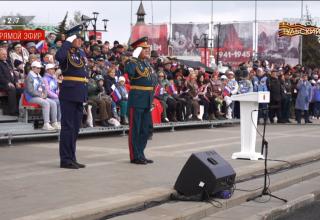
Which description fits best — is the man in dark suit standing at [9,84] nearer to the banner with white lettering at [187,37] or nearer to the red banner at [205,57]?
the red banner at [205,57]

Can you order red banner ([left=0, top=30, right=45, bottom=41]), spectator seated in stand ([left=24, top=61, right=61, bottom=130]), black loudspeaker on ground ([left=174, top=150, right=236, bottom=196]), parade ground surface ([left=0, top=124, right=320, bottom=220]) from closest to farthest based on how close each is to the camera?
1. parade ground surface ([left=0, top=124, right=320, bottom=220])
2. black loudspeaker on ground ([left=174, top=150, right=236, bottom=196])
3. spectator seated in stand ([left=24, top=61, right=61, bottom=130])
4. red banner ([left=0, top=30, right=45, bottom=41])

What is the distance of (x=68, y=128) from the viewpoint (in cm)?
959

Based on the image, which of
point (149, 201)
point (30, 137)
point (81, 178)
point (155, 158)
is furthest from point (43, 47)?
point (149, 201)

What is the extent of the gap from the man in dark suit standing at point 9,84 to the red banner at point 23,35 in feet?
11.2

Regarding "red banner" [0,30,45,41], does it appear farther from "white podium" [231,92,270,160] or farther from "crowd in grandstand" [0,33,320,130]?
"white podium" [231,92,270,160]

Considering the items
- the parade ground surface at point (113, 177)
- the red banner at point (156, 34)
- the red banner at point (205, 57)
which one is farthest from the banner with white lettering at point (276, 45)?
the parade ground surface at point (113, 177)

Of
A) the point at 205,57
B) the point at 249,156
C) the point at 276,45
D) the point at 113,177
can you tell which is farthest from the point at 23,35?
the point at 276,45

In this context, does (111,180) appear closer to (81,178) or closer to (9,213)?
(81,178)

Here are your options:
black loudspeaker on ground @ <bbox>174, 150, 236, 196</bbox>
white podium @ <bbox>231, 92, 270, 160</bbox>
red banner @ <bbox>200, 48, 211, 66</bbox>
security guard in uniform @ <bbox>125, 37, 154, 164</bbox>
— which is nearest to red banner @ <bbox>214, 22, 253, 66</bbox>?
red banner @ <bbox>200, 48, 211, 66</bbox>

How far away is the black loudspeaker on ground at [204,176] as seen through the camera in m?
7.48

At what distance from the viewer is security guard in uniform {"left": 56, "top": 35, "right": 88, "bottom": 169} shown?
9547mm

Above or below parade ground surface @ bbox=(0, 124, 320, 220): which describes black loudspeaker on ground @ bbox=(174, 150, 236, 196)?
above

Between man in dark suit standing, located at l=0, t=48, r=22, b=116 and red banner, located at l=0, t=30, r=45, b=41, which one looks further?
red banner, located at l=0, t=30, r=45, b=41

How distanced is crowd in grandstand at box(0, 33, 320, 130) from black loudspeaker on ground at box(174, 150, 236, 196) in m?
3.44
